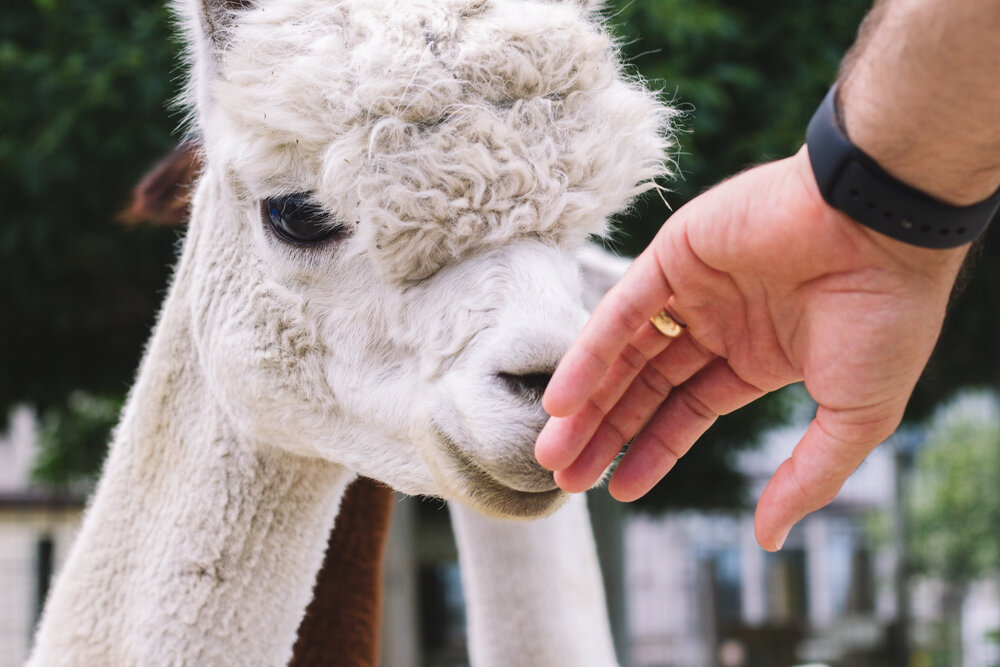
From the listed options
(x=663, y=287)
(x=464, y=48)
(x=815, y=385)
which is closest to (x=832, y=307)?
(x=815, y=385)

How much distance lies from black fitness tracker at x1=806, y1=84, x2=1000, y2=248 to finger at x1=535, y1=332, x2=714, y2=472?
15.0 inches

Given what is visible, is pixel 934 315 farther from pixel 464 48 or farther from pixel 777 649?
pixel 777 649

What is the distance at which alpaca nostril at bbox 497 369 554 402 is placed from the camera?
4.75ft

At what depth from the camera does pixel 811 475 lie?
137 centimetres

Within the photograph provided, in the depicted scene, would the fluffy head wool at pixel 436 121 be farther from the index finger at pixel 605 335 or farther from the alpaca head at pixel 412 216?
the index finger at pixel 605 335

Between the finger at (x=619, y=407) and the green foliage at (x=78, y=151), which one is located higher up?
the finger at (x=619, y=407)

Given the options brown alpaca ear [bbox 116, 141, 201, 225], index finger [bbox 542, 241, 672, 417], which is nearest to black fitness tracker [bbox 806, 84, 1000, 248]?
index finger [bbox 542, 241, 672, 417]

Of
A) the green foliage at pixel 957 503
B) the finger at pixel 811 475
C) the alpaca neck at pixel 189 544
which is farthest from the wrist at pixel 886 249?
the green foliage at pixel 957 503

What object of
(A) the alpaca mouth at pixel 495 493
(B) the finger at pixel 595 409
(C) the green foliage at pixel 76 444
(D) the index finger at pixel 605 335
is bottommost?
(C) the green foliage at pixel 76 444

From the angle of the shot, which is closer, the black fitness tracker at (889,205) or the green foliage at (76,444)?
the black fitness tracker at (889,205)

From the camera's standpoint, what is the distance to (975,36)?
3.54 ft

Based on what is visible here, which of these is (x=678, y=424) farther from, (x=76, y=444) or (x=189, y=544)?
(x=76, y=444)

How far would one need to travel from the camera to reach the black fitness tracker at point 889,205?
3.84ft

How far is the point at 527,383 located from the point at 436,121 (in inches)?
19.1
